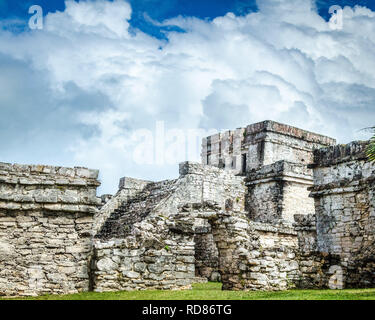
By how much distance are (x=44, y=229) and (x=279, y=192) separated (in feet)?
37.5

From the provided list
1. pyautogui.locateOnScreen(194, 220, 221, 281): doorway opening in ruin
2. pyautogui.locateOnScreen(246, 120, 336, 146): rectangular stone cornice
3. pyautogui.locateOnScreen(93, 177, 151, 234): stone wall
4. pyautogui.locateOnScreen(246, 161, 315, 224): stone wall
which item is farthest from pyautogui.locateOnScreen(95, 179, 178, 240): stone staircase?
pyautogui.locateOnScreen(246, 120, 336, 146): rectangular stone cornice

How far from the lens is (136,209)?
17.8 meters

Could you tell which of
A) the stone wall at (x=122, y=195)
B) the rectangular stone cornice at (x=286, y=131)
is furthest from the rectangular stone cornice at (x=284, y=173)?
the stone wall at (x=122, y=195)

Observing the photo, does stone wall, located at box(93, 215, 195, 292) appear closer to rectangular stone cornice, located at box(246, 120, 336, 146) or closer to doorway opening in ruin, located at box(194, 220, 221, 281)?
doorway opening in ruin, located at box(194, 220, 221, 281)

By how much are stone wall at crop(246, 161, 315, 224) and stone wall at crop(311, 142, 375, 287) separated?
5.60m

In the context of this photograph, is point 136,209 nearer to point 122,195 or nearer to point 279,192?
point 122,195

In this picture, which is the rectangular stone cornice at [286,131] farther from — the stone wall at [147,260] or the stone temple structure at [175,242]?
the stone wall at [147,260]

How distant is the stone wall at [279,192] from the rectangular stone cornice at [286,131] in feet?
12.5

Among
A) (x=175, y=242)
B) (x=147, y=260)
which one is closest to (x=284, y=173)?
(x=175, y=242)

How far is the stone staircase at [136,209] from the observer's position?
16.8 m

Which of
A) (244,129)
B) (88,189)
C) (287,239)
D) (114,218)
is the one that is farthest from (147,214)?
(244,129)

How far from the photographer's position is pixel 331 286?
10758 millimetres
